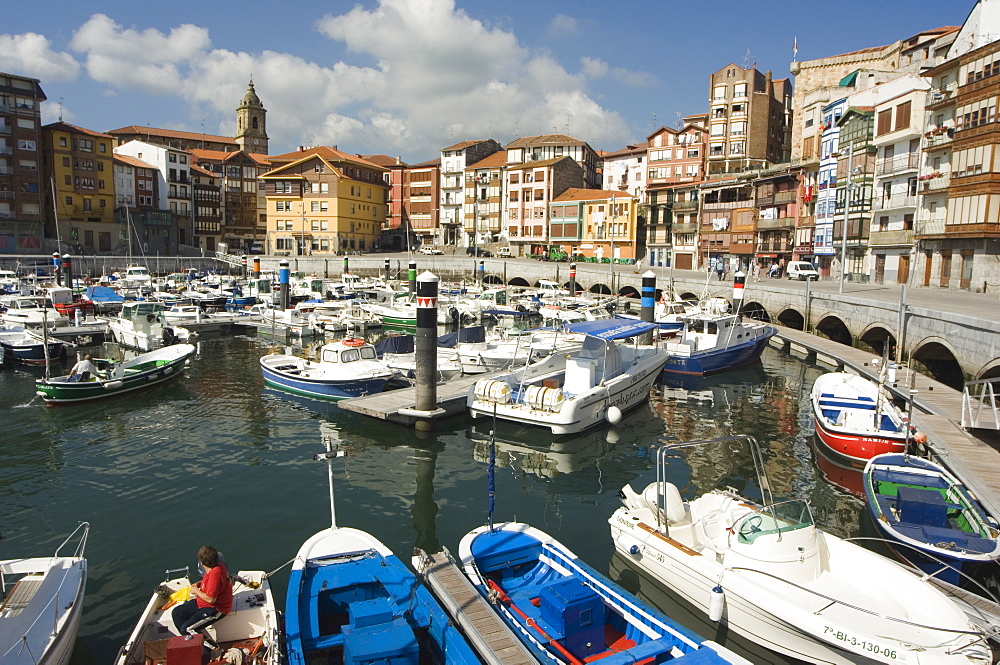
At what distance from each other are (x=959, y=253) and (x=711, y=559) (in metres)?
40.6

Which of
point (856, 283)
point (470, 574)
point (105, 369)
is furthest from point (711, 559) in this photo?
point (856, 283)

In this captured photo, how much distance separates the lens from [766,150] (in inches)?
3157

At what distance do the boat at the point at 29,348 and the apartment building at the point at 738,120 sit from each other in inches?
2672

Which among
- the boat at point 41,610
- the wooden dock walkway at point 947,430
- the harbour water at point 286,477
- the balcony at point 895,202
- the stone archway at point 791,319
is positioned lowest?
the harbour water at point 286,477

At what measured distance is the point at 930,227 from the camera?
144 feet

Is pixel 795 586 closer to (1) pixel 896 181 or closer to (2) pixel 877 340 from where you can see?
(2) pixel 877 340

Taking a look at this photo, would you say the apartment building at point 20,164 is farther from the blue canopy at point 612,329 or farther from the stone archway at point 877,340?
the stone archway at point 877,340

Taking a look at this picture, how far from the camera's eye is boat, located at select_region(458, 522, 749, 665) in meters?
9.12

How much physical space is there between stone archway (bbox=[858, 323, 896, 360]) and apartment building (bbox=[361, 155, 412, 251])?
77.5m

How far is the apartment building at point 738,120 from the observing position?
7781cm

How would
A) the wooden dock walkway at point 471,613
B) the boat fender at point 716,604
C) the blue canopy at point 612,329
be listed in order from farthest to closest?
the blue canopy at point 612,329, the boat fender at point 716,604, the wooden dock walkway at point 471,613

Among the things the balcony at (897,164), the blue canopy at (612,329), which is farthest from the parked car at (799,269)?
the blue canopy at (612,329)

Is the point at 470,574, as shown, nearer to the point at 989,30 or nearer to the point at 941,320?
the point at 941,320

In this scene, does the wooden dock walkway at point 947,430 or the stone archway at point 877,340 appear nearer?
the wooden dock walkway at point 947,430
